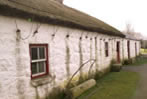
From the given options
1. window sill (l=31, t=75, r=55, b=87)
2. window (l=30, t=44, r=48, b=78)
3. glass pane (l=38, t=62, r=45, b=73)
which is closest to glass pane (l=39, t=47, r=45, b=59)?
window (l=30, t=44, r=48, b=78)

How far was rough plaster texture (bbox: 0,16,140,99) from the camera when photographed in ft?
12.5

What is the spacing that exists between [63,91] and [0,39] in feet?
11.2

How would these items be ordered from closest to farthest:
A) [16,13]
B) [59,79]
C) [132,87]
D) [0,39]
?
[0,39], [16,13], [59,79], [132,87]

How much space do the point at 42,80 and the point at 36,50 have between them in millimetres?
1089

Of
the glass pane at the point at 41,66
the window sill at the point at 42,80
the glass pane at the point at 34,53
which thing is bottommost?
the window sill at the point at 42,80

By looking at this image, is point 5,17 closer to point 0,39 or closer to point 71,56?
point 0,39

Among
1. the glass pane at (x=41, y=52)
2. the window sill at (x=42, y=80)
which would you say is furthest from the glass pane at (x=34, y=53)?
the window sill at (x=42, y=80)

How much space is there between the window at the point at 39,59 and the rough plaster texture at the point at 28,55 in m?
0.17

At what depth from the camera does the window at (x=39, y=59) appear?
15.6 ft

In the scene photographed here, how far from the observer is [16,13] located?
393 centimetres

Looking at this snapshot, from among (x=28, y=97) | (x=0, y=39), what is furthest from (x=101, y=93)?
(x=0, y=39)

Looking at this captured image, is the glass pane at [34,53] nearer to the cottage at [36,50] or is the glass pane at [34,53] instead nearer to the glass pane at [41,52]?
the cottage at [36,50]

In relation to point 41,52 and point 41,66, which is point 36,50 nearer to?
point 41,52

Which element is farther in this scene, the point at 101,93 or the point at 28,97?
the point at 101,93
